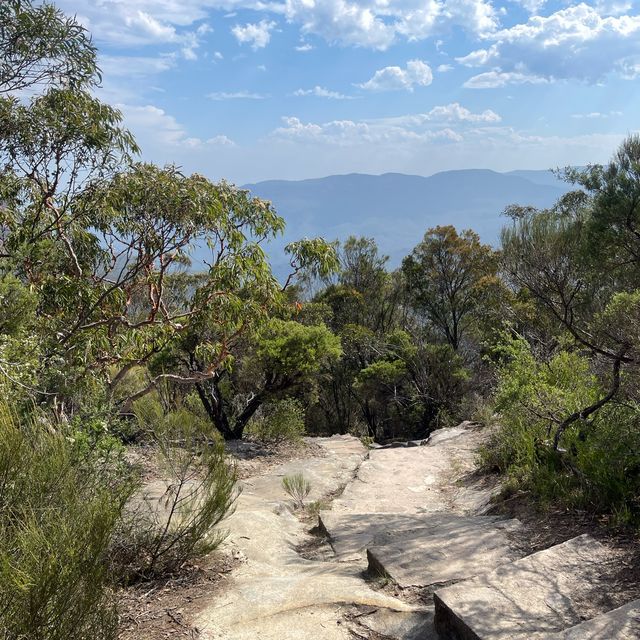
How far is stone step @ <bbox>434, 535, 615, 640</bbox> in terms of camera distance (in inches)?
103

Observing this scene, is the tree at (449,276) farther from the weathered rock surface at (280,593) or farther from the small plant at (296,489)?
the weathered rock surface at (280,593)

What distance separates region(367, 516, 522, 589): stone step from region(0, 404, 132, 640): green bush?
178 centimetres

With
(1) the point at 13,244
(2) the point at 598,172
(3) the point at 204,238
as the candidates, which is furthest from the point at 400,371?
(1) the point at 13,244

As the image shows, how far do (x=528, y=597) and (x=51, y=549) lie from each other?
2238 millimetres

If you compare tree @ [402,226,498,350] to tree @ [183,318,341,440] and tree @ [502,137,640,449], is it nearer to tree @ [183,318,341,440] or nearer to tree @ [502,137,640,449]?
tree @ [502,137,640,449]

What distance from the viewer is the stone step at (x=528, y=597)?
262 centimetres

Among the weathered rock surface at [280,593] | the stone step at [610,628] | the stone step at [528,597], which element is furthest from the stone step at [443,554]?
the stone step at [610,628]

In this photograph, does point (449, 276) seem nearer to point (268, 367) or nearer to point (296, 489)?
point (268, 367)

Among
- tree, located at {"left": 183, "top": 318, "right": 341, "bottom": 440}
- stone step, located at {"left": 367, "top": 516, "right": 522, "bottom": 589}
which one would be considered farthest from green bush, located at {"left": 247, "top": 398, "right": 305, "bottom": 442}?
stone step, located at {"left": 367, "top": 516, "right": 522, "bottom": 589}

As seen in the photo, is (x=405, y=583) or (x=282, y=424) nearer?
(x=405, y=583)

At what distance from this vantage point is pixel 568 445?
490 cm

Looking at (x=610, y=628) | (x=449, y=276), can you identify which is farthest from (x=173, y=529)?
(x=449, y=276)

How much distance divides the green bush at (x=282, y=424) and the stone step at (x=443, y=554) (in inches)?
288

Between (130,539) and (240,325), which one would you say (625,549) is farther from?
(240,325)
